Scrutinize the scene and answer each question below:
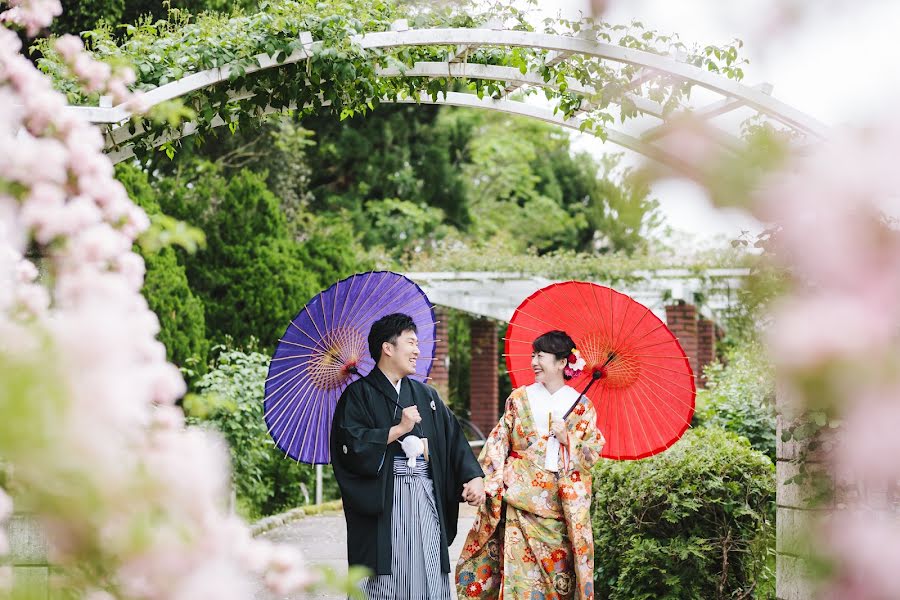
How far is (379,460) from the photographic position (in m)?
4.50

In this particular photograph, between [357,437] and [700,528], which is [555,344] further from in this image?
[700,528]

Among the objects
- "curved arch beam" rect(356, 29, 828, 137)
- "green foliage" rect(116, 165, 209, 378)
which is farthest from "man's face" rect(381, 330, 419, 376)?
"green foliage" rect(116, 165, 209, 378)

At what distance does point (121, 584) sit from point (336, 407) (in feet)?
9.27

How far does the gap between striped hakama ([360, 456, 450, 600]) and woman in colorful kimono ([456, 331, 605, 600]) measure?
44cm

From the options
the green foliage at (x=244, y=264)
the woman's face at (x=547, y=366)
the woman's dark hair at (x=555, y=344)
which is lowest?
the woman's face at (x=547, y=366)

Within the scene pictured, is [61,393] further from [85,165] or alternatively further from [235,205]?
[235,205]

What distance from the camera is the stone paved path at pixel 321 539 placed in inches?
297

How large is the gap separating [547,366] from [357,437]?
100 cm

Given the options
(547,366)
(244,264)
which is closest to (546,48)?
(547,366)

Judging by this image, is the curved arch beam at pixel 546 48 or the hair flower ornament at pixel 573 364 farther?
the hair flower ornament at pixel 573 364

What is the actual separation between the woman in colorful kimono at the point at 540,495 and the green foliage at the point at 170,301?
4.29 meters

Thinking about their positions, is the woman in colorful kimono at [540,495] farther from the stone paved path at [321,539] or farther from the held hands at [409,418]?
the stone paved path at [321,539]

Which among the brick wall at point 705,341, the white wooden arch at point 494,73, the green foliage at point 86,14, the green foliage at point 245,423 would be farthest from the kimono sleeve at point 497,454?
the brick wall at point 705,341

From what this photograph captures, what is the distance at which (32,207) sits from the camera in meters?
1.83
